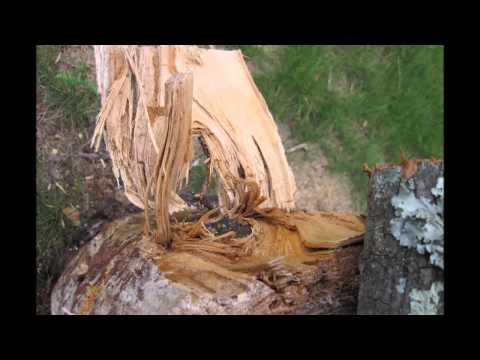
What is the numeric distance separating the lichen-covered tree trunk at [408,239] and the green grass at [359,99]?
130 cm

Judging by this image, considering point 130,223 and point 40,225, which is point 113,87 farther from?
point 40,225

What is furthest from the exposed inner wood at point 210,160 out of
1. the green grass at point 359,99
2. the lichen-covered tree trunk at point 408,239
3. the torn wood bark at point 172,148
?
the green grass at point 359,99

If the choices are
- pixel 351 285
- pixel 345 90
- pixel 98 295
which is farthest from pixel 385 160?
pixel 98 295

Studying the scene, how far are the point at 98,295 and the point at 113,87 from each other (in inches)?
23.1

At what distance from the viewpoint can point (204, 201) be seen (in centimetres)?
157

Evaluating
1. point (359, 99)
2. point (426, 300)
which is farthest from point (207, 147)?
point (359, 99)

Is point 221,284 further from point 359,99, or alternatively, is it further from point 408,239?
point 359,99

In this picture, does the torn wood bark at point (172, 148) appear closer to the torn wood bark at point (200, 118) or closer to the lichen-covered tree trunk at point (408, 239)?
the torn wood bark at point (200, 118)

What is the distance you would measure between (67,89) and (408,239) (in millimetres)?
1527

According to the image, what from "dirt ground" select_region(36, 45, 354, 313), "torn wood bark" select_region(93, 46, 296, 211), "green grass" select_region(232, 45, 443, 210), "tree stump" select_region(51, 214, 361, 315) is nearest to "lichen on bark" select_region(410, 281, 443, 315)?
"tree stump" select_region(51, 214, 361, 315)

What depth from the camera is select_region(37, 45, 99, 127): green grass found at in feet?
6.02

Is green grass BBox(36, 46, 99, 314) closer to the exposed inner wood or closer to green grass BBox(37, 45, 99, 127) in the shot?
green grass BBox(37, 45, 99, 127)

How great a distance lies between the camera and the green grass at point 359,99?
7.11 feet

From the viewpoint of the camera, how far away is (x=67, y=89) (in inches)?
72.9
